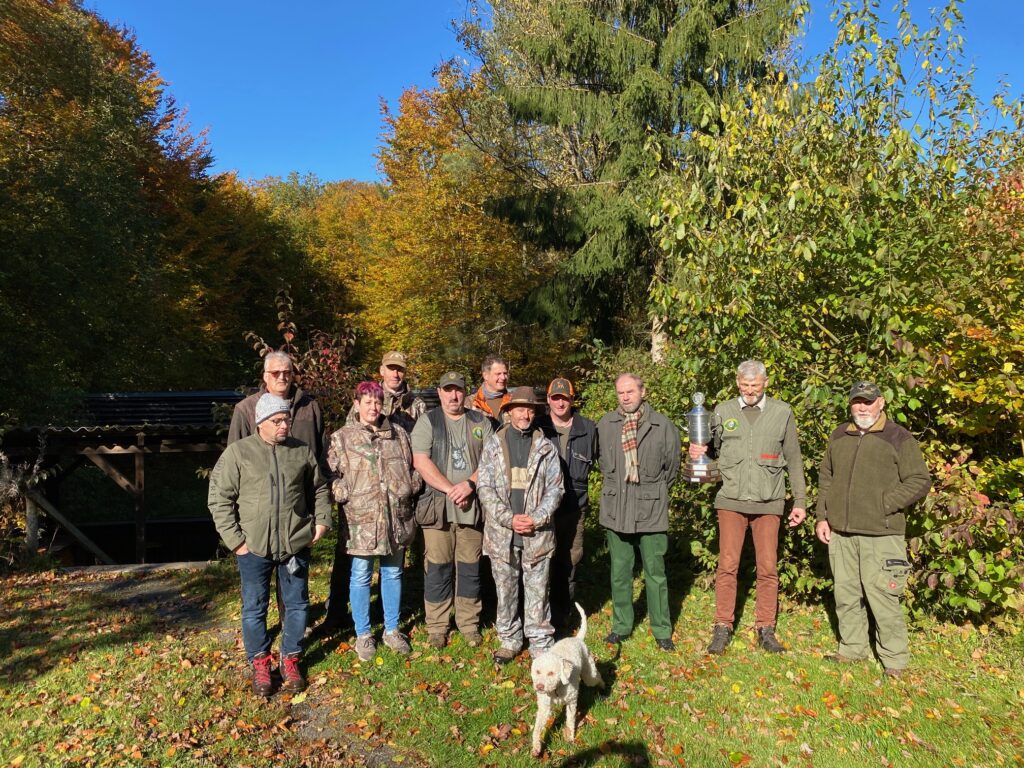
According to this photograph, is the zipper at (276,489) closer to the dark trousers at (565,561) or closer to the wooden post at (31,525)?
the dark trousers at (565,561)

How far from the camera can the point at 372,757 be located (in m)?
4.28

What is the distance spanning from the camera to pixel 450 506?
5.43 meters

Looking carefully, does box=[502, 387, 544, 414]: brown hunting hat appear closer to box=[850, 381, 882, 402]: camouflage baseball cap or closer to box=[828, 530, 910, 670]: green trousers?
box=[850, 381, 882, 402]: camouflage baseball cap

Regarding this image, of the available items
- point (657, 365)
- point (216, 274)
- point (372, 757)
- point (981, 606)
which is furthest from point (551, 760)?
point (216, 274)

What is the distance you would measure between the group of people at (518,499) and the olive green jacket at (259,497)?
1 cm

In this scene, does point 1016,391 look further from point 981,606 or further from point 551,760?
point 551,760

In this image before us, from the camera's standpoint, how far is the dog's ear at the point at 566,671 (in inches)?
161

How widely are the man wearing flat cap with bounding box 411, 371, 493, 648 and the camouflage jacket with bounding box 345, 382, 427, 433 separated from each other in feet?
1.10

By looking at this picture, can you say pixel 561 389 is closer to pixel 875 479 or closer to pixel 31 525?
pixel 875 479

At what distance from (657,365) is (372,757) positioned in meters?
5.17

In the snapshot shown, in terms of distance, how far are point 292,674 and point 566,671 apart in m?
2.14

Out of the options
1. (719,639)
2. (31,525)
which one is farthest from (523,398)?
(31,525)

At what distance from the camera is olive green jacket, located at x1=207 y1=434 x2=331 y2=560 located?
183 inches

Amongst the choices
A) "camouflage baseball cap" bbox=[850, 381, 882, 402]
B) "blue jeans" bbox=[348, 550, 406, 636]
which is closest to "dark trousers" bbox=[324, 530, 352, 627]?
"blue jeans" bbox=[348, 550, 406, 636]
